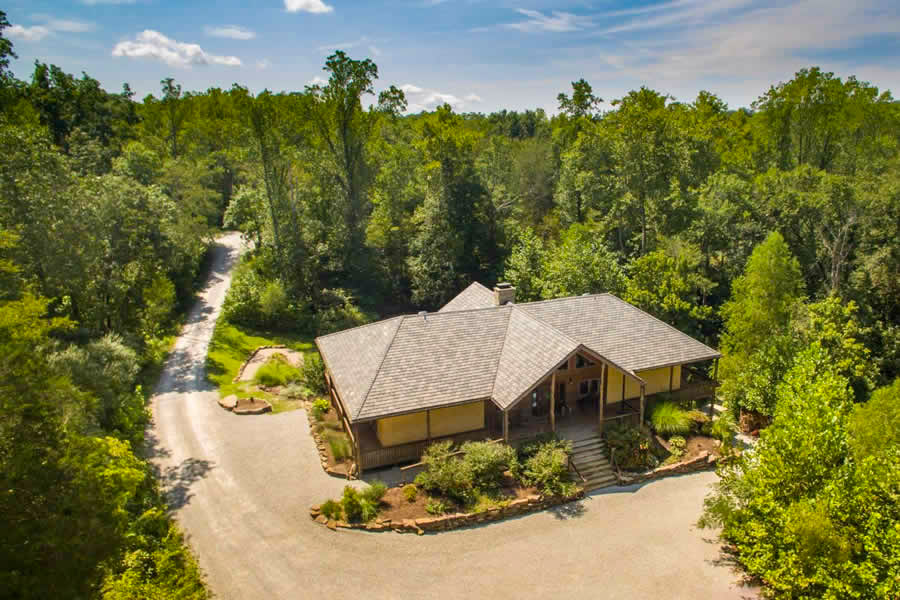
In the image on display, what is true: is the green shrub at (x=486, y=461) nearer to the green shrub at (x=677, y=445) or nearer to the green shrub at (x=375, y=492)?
the green shrub at (x=375, y=492)

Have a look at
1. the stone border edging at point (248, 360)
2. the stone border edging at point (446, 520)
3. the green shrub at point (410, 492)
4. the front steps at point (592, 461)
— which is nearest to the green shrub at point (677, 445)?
the front steps at point (592, 461)

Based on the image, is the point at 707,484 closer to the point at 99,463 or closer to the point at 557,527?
the point at 557,527

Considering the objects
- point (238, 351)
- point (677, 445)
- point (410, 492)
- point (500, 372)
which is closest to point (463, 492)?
point (410, 492)

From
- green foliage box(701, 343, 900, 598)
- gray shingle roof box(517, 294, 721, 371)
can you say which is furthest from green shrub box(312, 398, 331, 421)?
green foliage box(701, 343, 900, 598)

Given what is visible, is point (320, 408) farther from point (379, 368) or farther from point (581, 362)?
point (581, 362)

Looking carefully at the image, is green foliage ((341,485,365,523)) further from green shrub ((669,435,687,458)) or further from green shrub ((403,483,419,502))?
green shrub ((669,435,687,458))

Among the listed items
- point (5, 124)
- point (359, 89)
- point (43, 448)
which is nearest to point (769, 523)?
point (43, 448)

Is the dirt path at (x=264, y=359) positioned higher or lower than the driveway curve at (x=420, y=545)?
higher
